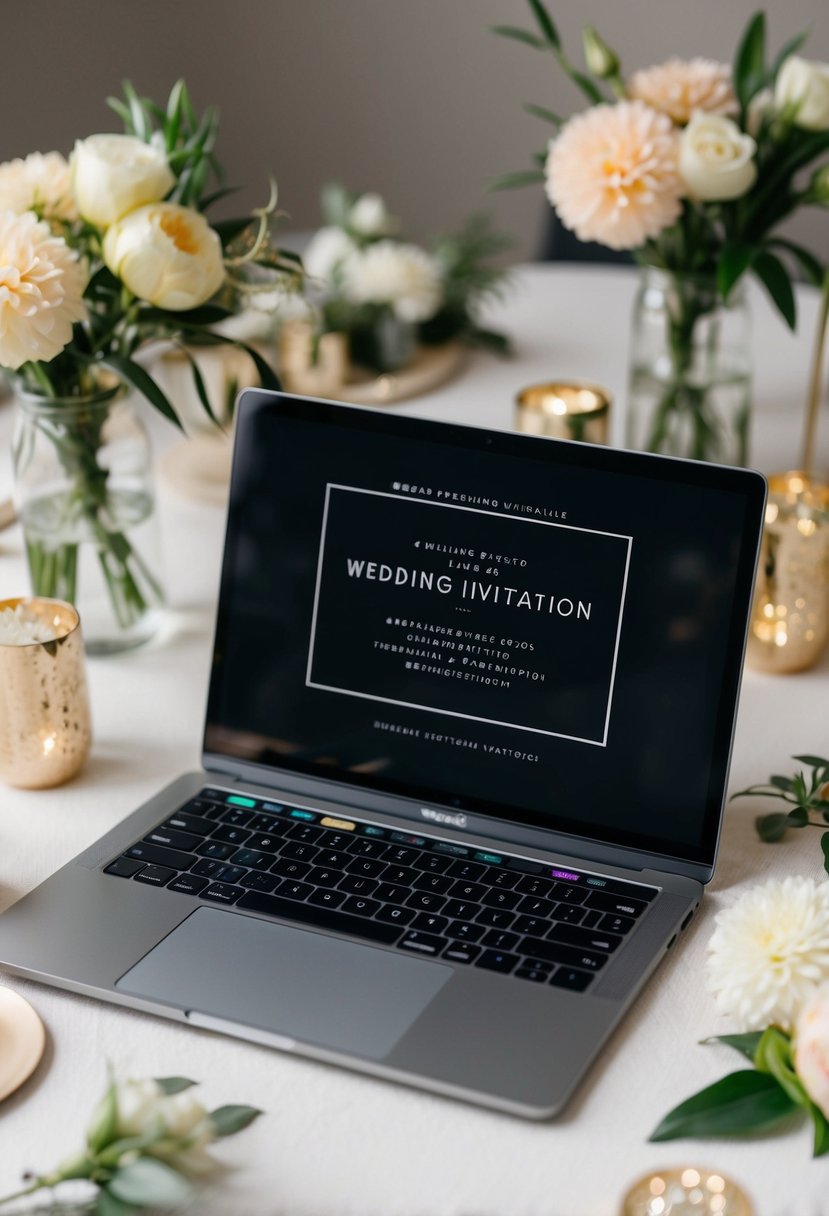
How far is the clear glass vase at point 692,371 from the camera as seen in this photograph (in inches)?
51.9

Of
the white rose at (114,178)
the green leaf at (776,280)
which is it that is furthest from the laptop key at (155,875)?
the green leaf at (776,280)

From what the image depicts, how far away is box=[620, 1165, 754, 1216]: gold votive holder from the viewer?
0.63 metres

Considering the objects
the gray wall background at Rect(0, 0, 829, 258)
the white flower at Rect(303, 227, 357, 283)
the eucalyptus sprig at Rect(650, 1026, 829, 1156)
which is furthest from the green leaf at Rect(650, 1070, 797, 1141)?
the gray wall background at Rect(0, 0, 829, 258)

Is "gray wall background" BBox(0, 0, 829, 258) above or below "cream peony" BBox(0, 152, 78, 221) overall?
above

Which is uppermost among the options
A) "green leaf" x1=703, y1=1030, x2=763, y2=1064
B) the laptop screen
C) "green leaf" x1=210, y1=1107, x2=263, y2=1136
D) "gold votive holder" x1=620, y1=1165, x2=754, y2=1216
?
the laptop screen

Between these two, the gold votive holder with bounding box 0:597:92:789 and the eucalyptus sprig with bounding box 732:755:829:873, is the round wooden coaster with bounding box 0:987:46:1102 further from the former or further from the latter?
the eucalyptus sprig with bounding box 732:755:829:873

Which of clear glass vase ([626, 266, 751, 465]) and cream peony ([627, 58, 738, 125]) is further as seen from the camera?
clear glass vase ([626, 266, 751, 465])

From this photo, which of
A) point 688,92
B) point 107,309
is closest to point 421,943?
point 107,309

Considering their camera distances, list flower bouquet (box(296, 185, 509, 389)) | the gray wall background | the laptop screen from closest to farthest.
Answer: the laptop screen < flower bouquet (box(296, 185, 509, 389)) < the gray wall background

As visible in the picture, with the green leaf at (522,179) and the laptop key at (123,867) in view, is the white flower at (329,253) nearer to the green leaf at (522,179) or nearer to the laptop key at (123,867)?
the green leaf at (522,179)

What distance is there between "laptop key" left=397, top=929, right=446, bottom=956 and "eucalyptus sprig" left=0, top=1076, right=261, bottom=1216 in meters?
0.18

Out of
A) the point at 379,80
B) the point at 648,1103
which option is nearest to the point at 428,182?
the point at 379,80

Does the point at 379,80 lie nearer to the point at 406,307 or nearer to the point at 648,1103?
the point at 406,307

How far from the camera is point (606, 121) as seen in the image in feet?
3.87
